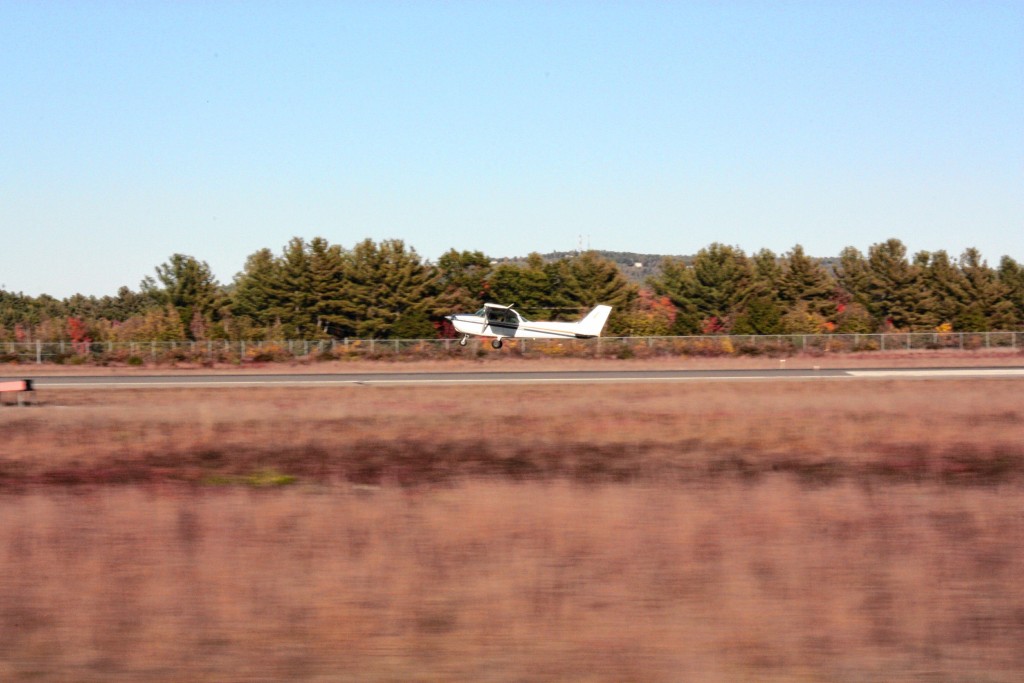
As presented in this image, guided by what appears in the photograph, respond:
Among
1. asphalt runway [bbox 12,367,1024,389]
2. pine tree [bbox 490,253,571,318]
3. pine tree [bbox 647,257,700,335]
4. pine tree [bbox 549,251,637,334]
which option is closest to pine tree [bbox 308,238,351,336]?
pine tree [bbox 490,253,571,318]

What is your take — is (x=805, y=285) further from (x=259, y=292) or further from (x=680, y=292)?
(x=259, y=292)

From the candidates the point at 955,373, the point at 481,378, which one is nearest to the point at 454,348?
the point at 481,378

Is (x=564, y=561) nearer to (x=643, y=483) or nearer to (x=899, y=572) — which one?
(x=899, y=572)

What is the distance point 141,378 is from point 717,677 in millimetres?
37803

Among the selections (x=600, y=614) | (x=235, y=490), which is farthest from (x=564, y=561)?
(x=235, y=490)

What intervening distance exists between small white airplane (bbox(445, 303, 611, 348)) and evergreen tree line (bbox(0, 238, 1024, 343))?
16.1 meters

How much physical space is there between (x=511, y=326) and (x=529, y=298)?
24.2 m

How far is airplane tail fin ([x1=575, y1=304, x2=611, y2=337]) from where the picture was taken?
58.2m

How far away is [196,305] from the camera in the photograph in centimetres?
8144

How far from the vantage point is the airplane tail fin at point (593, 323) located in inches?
2291

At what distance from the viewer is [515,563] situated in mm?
8625

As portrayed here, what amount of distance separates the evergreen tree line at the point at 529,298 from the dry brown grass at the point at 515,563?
2229 inches

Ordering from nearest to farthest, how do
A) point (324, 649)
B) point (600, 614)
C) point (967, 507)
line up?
point (324, 649), point (600, 614), point (967, 507)

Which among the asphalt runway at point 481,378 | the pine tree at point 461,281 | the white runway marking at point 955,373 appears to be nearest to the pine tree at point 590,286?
the pine tree at point 461,281
